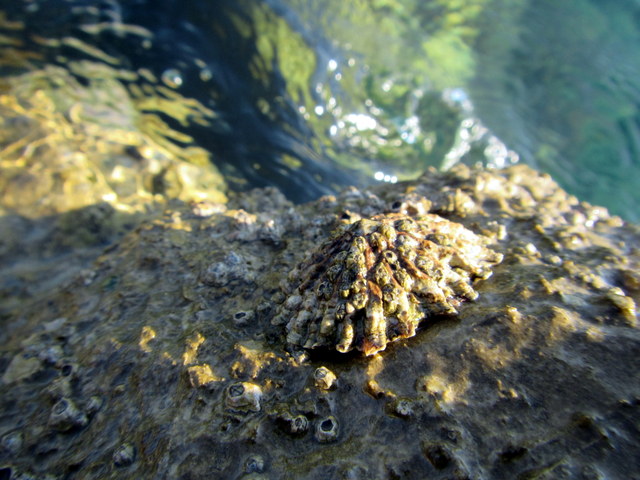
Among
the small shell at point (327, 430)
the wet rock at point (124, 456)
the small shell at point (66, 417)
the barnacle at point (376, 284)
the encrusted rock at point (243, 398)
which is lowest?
the small shell at point (66, 417)

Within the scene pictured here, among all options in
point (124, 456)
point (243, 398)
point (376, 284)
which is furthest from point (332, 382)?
point (124, 456)

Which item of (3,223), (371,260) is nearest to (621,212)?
(371,260)

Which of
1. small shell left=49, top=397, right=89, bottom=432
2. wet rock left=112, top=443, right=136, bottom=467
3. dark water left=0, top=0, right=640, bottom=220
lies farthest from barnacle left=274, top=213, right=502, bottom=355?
dark water left=0, top=0, right=640, bottom=220

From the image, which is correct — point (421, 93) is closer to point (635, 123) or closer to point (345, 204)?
point (635, 123)

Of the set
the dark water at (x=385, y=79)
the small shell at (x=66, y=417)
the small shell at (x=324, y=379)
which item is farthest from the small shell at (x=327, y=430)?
the dark water at (x=385, y=79)

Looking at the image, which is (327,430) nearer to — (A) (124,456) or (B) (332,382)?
(B) (332,382)

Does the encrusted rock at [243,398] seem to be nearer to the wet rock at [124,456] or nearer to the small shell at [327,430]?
the small shell at [327,430]
